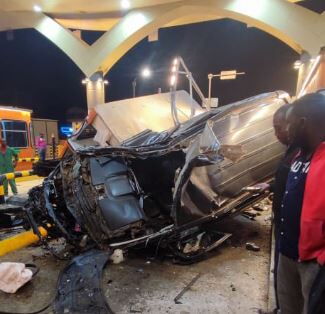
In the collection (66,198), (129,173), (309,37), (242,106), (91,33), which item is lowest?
(66,198)

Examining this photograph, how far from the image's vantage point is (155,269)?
12.1ft

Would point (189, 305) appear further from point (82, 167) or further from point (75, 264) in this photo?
point (82, 167)

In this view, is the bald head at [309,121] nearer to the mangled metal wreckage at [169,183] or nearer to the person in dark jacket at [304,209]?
the person in dark jacket at [304,209]

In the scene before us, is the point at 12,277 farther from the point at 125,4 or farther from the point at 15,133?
the point at 125,4

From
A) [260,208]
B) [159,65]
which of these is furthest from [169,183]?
[159,65]

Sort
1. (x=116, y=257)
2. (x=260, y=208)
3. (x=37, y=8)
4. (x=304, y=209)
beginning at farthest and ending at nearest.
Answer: (x=37, y=8), (x=260, y=208), (x=116, y=257), (x=304, y=209)

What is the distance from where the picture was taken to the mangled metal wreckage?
3.45 m

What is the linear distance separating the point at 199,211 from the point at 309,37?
7957 mm

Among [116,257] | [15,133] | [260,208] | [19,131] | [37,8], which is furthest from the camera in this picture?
[37,8]

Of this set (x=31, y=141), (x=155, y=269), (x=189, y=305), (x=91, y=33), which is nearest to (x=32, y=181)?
(x=31, y=141)

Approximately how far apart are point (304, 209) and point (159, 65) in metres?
20.7

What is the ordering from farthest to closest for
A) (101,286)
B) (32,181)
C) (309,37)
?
(32,181) → (309,37) → (101,286)

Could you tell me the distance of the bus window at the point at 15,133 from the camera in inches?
414

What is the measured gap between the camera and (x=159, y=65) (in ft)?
69.4
